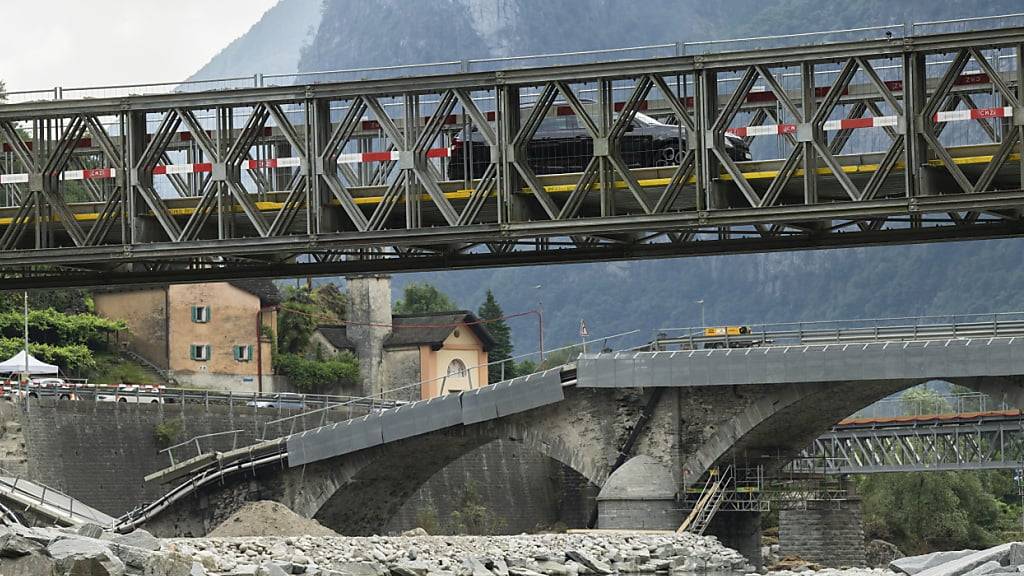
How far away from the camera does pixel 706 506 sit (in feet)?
194

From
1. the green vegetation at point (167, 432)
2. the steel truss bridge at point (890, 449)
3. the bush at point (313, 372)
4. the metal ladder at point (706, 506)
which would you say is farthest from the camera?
the bush at point (313, 372)

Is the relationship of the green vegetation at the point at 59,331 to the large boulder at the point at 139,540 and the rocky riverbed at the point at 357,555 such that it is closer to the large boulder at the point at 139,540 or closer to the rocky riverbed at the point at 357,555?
the rocky riverbed at the point at 357,555

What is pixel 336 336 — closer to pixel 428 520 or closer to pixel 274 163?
pixel 428 520

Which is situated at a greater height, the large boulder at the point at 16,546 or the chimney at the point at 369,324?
the chimney at the point at 369,324

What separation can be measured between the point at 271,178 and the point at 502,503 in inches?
1433

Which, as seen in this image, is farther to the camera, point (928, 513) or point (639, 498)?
point (928, 513)

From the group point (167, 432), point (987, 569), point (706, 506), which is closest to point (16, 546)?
point (987, 569)

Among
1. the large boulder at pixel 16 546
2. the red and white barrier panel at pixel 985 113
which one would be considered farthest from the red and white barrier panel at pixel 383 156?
the large boulder at pixel 16 546

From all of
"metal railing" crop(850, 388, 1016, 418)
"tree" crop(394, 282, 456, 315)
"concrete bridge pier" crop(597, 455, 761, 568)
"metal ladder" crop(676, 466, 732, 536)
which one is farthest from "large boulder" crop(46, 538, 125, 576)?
"tree" crop(394, 282, 456, 315)

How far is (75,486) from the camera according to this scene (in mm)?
59812

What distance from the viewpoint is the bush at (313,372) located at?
90.0 metres

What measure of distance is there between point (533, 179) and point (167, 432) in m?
33.5

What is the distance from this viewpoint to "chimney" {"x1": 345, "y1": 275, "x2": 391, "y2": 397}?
9188 cm

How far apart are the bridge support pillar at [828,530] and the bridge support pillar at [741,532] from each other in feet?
14.9
